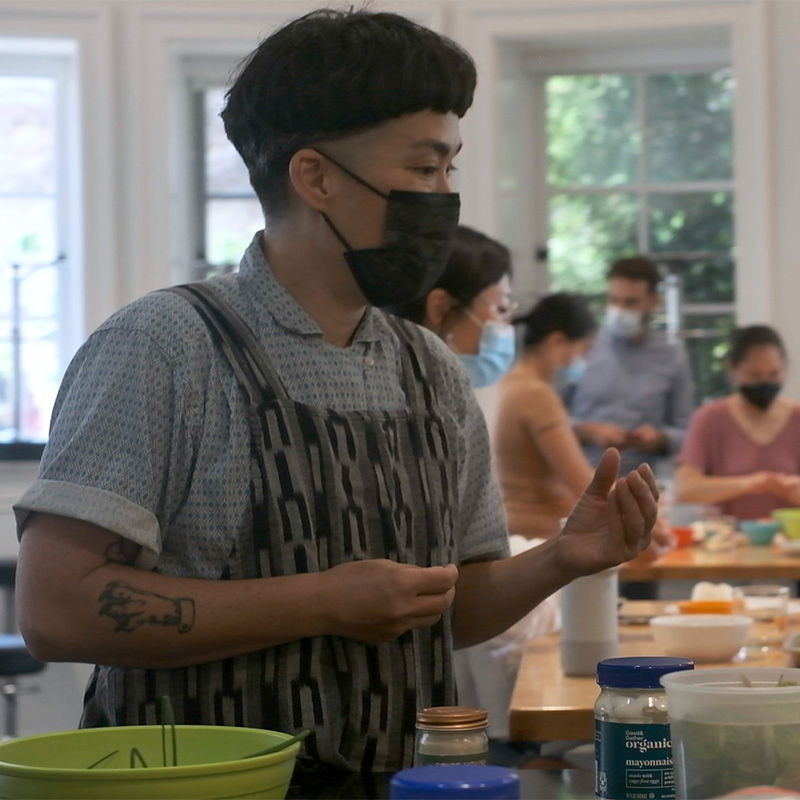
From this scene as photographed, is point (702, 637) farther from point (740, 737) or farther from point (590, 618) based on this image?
point (740, 737)

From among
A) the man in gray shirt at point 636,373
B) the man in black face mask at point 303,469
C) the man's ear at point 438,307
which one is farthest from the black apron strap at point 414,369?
the man in gray shirt at point 636,373

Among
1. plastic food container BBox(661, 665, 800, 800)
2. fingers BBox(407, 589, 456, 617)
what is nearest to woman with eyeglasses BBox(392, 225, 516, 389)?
fingers BBox(407, 589, 456, 617)

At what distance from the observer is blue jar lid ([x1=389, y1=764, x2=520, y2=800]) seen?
777mm

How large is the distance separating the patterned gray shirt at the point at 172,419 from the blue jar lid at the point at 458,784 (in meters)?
0.58

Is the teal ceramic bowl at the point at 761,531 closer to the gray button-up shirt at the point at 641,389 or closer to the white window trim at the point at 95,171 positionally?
the gray button-up shirt at the point at 641,389

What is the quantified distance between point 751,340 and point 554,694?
9.15 feet

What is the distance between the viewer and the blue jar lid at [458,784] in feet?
2.55

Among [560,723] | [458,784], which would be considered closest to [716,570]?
[560,723]

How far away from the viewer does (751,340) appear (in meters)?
4.50

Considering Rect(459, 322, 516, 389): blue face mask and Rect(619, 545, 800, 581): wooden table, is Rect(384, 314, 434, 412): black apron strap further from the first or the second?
Rect(619, 545, 800, 581): wooden table

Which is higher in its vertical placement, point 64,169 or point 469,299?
point 64,169

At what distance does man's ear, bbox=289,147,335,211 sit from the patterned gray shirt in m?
0.10

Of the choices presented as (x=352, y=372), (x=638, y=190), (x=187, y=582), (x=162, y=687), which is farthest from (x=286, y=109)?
(x=638, y=190)

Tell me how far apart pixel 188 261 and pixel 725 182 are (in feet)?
6.52
